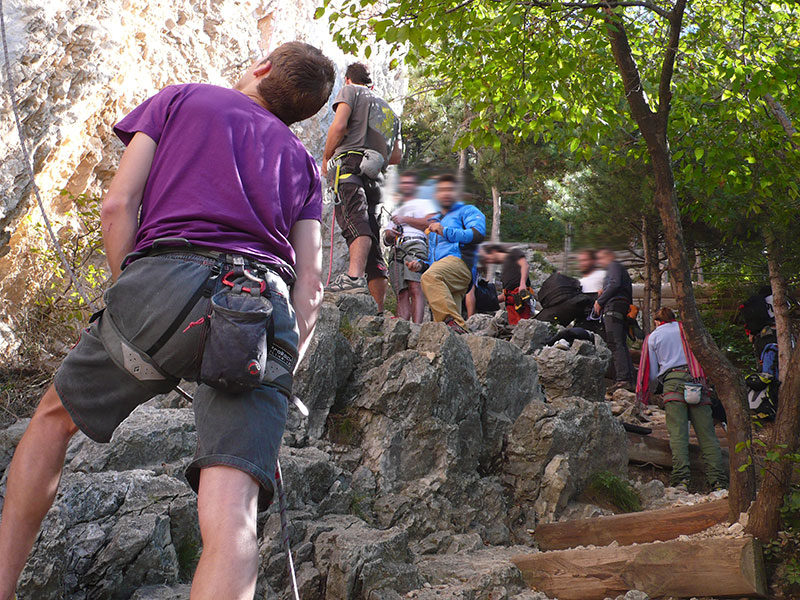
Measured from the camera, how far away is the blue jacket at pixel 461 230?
7.64m

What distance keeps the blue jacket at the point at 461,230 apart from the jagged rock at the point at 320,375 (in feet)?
7.39

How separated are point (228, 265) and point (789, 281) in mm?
11426

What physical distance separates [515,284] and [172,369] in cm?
909

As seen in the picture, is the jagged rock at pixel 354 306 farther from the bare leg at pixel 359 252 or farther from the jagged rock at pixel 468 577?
the jagged rock at pixel 468 577

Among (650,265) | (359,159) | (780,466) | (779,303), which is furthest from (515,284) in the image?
(780,466)

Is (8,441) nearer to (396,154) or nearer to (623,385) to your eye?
(396,154)

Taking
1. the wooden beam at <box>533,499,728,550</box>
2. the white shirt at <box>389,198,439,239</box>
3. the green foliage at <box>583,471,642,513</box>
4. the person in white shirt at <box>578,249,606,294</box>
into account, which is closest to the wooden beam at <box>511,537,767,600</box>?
the wooden beam at <box>533,499,728,550</box>

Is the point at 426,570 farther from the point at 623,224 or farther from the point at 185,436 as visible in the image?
the point at 623,224

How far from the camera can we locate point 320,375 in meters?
5.41

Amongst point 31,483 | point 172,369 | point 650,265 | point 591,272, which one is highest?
point 172,369

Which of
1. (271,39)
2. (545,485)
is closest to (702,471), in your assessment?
(545,485)

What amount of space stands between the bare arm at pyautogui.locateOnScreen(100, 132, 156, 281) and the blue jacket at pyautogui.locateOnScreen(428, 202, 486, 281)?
226 inches

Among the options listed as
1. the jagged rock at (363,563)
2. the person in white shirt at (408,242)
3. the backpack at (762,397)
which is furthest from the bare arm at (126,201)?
the backpack at (762,397)

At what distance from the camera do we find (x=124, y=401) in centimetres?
203
